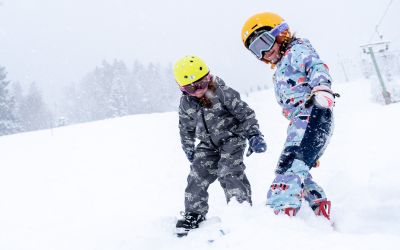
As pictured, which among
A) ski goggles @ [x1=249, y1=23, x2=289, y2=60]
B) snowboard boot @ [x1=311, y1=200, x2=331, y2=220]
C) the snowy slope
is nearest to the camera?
the snowy slope

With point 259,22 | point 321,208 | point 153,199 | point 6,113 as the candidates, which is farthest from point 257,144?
point 6,113

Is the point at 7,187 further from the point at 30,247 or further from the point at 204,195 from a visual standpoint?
the point at 204,195

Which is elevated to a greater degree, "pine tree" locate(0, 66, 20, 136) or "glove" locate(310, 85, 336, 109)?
"pine tree" locate(0, 66, 20, 136)

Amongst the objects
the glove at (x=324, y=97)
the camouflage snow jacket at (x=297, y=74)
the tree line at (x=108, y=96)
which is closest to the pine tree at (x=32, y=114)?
the tree line at (x=108, y=96)

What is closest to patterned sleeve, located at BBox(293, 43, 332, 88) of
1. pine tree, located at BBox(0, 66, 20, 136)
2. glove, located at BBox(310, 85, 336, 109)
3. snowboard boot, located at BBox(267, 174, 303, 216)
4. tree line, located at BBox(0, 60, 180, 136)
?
glove, located at BBox(310, 85, 336, 109)

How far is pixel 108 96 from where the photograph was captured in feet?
185

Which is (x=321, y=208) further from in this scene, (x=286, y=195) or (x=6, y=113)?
(x=6, y=113)

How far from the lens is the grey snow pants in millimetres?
3920

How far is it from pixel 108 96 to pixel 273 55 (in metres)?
54.8

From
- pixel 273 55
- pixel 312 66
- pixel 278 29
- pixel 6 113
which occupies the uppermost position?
pixel 6 113

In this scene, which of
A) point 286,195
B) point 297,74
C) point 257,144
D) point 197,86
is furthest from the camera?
point 197,86

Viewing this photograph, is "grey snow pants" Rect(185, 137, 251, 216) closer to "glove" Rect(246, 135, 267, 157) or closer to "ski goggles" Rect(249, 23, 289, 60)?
"glove" Rect(246, 135, 267, 157)

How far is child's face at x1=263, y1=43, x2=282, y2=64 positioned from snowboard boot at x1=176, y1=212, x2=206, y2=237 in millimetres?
1733

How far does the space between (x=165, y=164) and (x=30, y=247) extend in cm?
544
